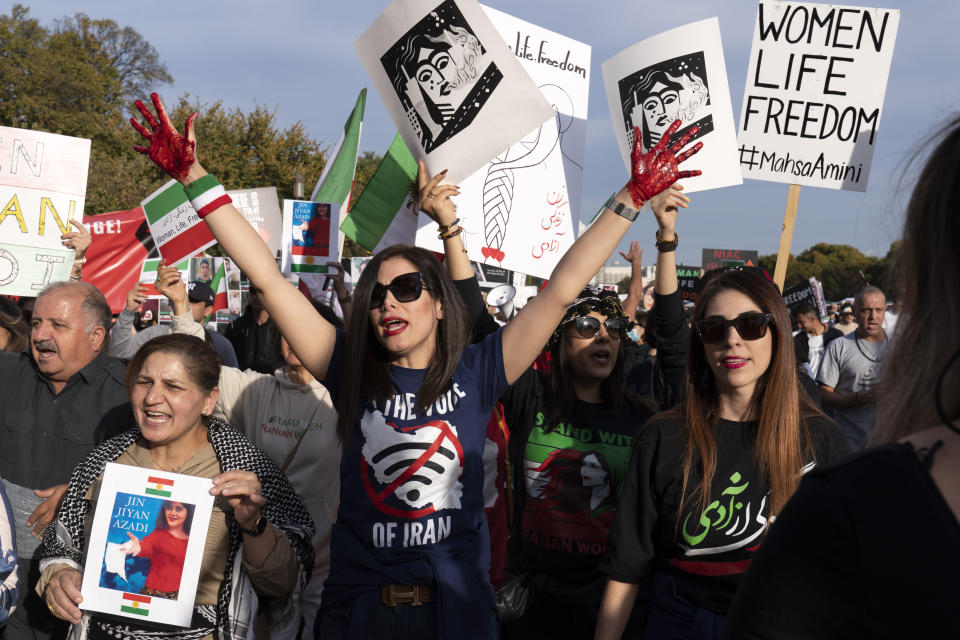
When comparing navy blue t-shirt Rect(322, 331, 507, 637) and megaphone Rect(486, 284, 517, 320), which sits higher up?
megaphone Rect(486, 284, 517, 320)

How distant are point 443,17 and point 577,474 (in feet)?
7.99

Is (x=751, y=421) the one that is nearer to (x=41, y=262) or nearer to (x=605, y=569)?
(x=605, y=569)

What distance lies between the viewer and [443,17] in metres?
4.27

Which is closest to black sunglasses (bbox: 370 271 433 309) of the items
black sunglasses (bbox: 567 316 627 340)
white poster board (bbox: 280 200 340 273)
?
black sunglasses (bbox: 567 316 627 340)

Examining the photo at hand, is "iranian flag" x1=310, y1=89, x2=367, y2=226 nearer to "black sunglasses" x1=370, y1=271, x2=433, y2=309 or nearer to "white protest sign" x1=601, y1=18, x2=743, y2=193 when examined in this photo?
"white protest sign" x1=601, y1=18, x2=743, y2=193

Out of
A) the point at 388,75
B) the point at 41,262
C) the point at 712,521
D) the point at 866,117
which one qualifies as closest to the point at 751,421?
the point at 712,521

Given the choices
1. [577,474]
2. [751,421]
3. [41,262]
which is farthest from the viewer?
[41,262]

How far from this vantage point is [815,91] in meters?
5.16

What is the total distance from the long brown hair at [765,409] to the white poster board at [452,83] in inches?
68.7

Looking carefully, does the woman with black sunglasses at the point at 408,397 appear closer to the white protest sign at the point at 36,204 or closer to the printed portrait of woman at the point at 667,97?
the printed portrait of woman at the point at 667,97

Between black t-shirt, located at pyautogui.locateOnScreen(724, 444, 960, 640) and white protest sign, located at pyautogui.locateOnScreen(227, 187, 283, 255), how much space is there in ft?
26.8

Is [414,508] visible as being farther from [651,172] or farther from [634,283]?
[634,283]

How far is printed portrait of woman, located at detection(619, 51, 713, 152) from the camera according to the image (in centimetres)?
478

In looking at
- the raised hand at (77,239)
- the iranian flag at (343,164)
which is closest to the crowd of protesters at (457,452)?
the raised hand at (77,239)
